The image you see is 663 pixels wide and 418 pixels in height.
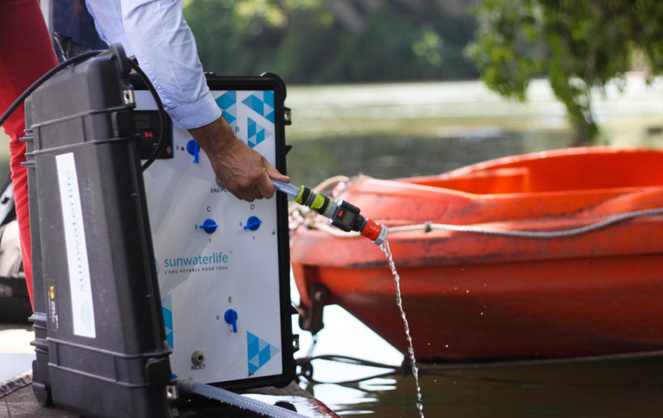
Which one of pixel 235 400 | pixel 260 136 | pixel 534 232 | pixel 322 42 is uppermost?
pixel 322 42

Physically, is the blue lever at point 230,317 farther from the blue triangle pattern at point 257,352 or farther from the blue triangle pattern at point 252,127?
the blue triangle pattern at point 252,127

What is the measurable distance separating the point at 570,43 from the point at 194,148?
309 inches

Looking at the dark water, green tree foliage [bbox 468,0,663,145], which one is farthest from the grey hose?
green tree foliage [bbox 468,0,663,145]

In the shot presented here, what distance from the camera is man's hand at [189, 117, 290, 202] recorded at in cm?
249

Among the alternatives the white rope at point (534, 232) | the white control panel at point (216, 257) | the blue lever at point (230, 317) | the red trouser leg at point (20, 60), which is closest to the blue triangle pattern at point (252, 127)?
the white control panel at point (216, 257)

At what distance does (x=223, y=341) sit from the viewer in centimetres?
265

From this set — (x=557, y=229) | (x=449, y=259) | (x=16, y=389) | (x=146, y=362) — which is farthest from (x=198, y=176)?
(x=557, y=229)

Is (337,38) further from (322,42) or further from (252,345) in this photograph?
(252,345)

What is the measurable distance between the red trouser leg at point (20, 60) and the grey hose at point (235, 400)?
659 mm

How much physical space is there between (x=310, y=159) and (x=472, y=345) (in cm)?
888

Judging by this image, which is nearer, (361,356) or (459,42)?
(361,356)

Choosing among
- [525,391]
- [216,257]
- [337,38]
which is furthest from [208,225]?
[337,38]

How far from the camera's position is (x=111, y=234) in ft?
7.00

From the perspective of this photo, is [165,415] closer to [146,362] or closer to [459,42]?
[146,362]
